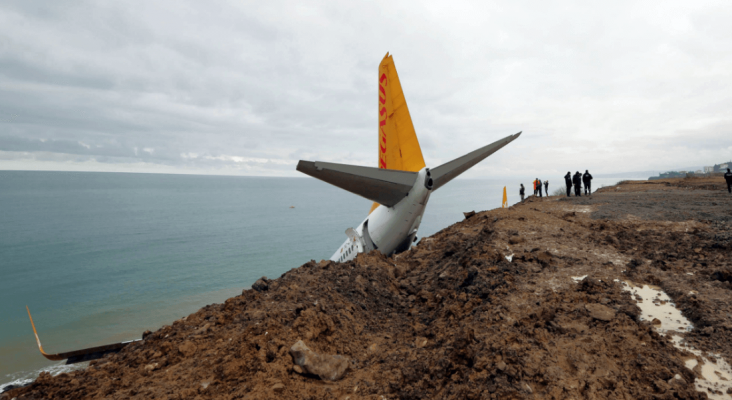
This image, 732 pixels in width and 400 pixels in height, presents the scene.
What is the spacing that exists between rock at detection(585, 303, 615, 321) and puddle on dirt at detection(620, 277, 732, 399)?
54 centimetres

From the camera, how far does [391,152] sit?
45.9 ft

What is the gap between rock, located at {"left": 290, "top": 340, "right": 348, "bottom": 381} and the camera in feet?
15.3

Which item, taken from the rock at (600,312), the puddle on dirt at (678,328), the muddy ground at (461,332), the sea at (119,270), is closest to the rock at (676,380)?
the muddy ground at (461,332)

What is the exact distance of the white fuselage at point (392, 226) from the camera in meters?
10.8

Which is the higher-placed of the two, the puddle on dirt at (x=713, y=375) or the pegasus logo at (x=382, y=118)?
the pegasus logo at (x=382, y=118)

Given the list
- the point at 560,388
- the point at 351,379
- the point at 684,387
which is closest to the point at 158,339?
the point at 351,379

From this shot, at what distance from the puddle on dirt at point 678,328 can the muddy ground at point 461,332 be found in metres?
0.09

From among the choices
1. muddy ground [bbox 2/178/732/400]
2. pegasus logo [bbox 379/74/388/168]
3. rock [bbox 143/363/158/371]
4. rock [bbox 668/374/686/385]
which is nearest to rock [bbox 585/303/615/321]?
muddy ground [bbox 2/178/732/400]

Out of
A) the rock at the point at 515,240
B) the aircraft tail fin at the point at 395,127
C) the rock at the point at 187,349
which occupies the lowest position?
the rock at the point at 187,349

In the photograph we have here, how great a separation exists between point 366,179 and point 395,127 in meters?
5.43

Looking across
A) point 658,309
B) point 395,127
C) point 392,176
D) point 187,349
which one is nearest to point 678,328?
point 658,309

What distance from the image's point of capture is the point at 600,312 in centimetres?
527

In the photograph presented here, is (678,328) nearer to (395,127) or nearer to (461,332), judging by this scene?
(461,332)

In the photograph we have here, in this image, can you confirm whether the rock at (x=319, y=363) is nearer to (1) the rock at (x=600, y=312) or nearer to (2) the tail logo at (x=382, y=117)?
(1) the rock at (x=600, y=312)
